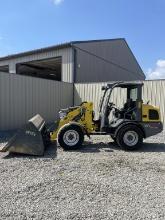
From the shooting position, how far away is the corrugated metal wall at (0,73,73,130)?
1266cm

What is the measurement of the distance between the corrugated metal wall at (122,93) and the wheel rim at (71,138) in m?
4.80

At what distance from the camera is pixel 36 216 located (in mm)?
4031

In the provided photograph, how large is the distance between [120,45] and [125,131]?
59.0 ft

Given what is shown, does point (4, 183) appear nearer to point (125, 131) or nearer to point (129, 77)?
point (125, 131)

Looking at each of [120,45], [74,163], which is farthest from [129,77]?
[74,163]

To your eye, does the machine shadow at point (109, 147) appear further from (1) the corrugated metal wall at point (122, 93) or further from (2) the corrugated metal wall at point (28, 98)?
(2) the corrugated metal wall at point (28, 98)

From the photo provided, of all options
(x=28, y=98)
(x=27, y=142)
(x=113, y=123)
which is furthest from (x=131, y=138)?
(x=28, y=98)

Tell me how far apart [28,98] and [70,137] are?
6.04m

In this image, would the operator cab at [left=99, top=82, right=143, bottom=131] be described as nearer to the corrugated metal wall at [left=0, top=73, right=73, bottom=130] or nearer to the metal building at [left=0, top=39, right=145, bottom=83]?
the corrugated metal wall at [left=0, top=73, right=73, bottom=130]

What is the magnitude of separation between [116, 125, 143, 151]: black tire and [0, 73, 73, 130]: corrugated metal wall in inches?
224

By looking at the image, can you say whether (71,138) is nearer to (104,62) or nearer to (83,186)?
(83,186)

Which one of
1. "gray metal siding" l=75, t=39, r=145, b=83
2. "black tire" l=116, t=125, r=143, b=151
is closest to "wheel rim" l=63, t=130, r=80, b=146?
"black tire" l=116, t=125, r=143, b=151

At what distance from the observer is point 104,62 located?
2308 cm

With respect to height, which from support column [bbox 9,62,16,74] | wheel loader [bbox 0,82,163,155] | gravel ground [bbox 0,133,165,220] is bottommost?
gravel ground [bbox 0,133,165,220]
